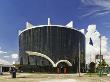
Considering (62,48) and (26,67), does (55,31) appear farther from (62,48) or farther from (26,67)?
(26,67)

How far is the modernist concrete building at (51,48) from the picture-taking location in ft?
402

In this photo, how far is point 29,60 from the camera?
127500 millimetres

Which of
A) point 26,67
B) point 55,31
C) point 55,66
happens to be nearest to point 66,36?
point 55,31

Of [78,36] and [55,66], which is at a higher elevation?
[78,36]

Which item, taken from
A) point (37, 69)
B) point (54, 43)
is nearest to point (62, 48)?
point (54, 43)

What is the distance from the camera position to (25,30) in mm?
130125

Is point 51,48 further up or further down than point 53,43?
further down

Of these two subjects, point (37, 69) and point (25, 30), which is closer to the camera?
point (37, 69)

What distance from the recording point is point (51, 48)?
123 metres

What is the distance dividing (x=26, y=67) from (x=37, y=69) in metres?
6.31

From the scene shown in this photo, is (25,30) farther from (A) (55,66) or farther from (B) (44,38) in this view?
(A) (55,66)

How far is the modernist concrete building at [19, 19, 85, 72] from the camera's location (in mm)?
122625

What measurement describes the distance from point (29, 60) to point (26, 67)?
3.06 metres

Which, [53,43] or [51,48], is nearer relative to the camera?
[53,43]
